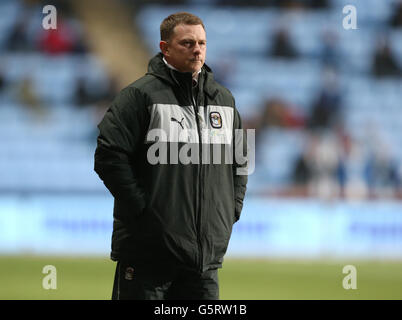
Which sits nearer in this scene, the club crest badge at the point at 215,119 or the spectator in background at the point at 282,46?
the club crest badge at the point at 215,119

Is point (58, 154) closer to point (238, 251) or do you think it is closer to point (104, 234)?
point (104, 234)

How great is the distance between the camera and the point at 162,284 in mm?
3170

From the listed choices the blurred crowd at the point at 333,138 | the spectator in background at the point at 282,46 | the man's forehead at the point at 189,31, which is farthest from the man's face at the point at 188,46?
the spectator in background at the point at 282,46

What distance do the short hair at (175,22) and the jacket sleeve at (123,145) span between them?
31 centimetres

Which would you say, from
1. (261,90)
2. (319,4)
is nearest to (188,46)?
(261,90)

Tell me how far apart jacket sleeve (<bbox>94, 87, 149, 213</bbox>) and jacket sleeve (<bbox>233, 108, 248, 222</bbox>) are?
471 millimetres

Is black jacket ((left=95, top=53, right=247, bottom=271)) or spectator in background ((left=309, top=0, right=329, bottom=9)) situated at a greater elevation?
spectator in background ((left=309, top=0, right=329, bottom=9))

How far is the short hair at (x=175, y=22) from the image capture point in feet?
10.6

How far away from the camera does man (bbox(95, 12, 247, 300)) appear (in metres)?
3.15

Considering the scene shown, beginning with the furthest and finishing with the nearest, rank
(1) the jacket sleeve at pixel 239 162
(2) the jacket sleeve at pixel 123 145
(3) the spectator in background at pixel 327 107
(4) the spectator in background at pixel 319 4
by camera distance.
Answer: (4) the spectator in background at pixel 319 4, (3) the spectator in background at pixel 327 107, (1) the jacket sleeve at pixel 239 162, (2) the jacket sleeve at pixel 123 145

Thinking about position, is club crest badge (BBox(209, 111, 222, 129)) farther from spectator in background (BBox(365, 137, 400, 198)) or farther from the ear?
spectator in background (BBox(365, 137, 400, 198))

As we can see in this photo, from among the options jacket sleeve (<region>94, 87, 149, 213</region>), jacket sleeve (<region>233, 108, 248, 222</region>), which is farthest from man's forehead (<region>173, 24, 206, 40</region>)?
jacket sleeve (<region>233, 108, 248, 222</region>)

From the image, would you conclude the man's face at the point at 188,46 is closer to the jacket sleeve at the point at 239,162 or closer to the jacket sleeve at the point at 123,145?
the jacket sleeve at the point at 123,145

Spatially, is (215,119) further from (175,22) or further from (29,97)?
(29,97)
